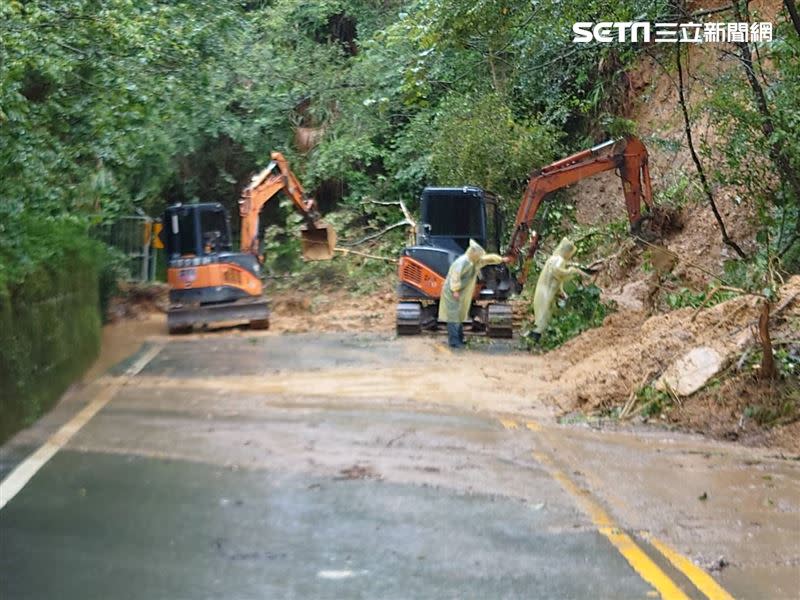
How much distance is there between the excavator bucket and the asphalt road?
1331cm

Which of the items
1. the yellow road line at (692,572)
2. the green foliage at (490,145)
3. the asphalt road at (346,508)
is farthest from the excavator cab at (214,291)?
the yellow road line at (692,572)

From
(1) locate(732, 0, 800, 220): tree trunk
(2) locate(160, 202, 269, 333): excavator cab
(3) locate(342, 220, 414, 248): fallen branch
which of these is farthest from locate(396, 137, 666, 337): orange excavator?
(3) locate(342, 220, 414, 248): fallen branch

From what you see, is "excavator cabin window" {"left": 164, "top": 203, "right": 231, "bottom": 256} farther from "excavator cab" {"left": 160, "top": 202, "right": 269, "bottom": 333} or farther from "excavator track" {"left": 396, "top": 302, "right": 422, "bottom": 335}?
"excavator track" {"left": 396, "top": 302, "right": 422, "bottom": 335}

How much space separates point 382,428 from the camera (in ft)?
33.3

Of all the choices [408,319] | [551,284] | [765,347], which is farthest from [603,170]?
[765,347]

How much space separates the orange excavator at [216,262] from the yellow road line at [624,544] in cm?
1414

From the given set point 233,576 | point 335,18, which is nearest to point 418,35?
point 233,576

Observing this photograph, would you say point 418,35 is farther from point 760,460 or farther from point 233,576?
point 233,576

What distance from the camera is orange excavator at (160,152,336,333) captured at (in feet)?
71.1

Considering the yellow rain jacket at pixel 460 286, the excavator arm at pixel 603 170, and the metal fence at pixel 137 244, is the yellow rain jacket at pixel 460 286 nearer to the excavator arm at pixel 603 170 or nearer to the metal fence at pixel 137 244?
the excavator arm at pixel 603 170

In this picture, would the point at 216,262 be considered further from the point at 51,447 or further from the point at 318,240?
the point at 51,447

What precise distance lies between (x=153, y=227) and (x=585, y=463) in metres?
24.4

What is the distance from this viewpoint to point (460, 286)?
1834 cm

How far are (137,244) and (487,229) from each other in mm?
15338
